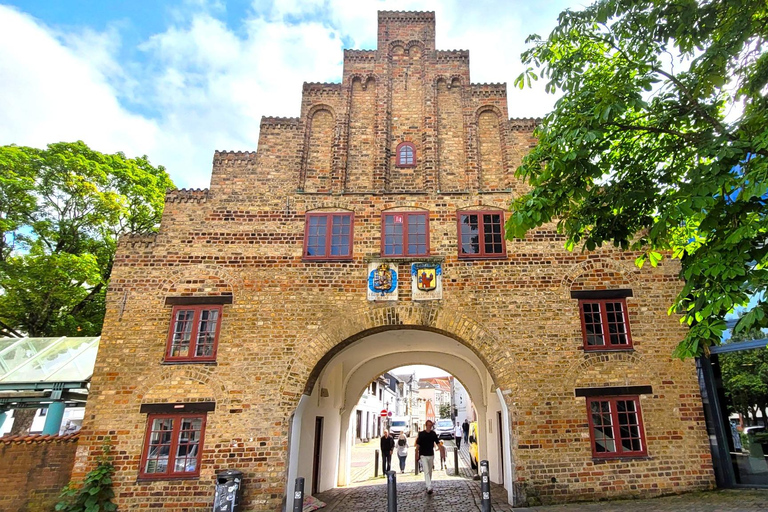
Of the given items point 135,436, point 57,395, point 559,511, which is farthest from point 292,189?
point 559,511

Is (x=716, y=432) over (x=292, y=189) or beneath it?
beneath

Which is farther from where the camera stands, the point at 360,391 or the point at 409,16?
the point at 360,391

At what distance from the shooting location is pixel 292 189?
39.3 ft

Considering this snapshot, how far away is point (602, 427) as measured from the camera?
33.0 feet

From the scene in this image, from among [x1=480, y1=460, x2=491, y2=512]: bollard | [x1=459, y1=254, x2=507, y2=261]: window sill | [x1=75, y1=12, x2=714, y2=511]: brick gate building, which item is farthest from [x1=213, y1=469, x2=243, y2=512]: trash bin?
[x1=459, y1=254, x2=507, y2=261]: window sill

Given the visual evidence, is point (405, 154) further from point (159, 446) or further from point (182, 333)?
point (159, 446)

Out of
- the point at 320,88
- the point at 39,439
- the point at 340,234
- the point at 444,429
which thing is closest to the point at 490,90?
the point at 320,88

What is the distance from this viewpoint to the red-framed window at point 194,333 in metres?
10.5

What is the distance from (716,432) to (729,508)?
2380 millimetres

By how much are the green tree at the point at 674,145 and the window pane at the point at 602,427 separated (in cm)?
407

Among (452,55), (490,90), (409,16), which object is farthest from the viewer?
(409,16)

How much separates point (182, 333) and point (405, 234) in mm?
5844

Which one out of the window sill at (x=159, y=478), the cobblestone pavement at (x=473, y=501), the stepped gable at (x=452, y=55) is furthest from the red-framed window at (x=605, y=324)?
the window sill at (x=159, y=478)

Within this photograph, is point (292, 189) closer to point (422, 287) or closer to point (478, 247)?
point (422, 287)
